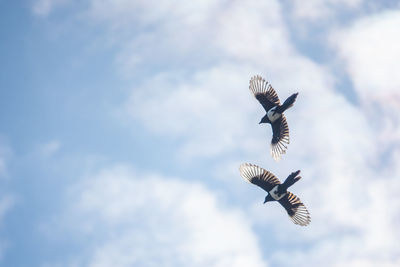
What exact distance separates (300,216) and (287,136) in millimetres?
4692

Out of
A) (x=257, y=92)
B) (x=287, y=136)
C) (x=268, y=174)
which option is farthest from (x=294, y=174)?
(x=257, y=92)

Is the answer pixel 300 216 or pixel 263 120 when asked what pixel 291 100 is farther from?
pixel 300 216

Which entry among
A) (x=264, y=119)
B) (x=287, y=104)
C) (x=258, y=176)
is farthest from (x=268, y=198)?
(x=287, y=104)

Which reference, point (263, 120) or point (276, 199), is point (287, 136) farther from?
point (276, 199)

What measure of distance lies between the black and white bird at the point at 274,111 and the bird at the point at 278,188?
Result: 173 centimetres

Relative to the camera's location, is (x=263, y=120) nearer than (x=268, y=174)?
No

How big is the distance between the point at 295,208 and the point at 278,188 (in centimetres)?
202

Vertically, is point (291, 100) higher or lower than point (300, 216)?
higher

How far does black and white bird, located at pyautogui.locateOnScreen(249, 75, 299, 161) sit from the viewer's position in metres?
25.5

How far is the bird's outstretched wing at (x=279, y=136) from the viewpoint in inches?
1028

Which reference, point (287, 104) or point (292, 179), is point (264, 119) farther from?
point (292, 179)

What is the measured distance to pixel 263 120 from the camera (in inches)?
1042

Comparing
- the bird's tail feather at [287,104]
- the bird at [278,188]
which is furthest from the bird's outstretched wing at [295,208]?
the bird's tail feather at [287,104]

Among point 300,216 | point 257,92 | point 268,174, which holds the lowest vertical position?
point 300,216
